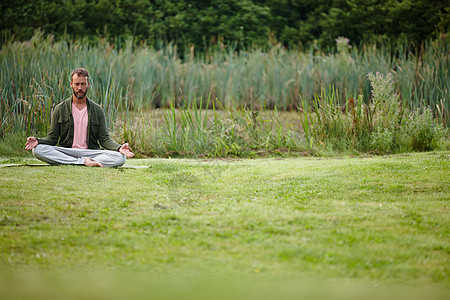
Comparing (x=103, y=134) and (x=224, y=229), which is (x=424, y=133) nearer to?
(x=103, y=134)

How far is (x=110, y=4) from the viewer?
679 inches

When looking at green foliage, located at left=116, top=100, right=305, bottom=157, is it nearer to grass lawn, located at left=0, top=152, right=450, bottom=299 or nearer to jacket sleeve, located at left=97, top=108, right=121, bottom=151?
jacket sleeve, located at left=97, top=108, right=121, bottom=151

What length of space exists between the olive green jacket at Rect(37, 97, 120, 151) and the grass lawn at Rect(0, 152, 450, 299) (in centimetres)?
67

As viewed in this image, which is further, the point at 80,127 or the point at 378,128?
the point at 378,128

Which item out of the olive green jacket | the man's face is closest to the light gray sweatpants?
the olive green jacket

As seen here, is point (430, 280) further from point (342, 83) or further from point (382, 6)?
point (382, 6)

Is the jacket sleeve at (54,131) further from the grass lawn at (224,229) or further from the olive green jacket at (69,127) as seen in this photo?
the grass lawn at (224,229)

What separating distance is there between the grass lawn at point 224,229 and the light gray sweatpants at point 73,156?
43 centimetres

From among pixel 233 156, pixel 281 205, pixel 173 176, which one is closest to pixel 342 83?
pixel 233 156

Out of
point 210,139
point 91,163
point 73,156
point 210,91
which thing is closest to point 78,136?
point 73,156

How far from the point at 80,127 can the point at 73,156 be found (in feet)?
1.22

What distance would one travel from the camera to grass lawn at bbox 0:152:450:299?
2734 millimetres

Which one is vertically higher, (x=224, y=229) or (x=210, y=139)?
(x=210, y=139)

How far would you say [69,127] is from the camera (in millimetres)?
6336
